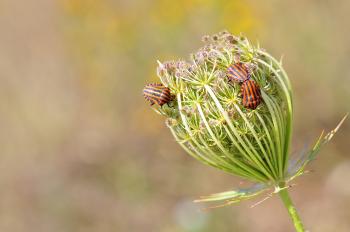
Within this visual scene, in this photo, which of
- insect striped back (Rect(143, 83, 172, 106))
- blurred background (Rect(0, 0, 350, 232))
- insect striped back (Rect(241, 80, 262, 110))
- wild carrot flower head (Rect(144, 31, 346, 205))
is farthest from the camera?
blurred background (Rect(0, 0, 350, 232))

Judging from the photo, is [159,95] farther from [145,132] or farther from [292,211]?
[145,132]

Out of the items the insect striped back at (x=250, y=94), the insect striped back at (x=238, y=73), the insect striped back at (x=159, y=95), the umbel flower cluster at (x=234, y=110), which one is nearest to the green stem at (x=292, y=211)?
the umbel flower cluster at (x=234, y=110)

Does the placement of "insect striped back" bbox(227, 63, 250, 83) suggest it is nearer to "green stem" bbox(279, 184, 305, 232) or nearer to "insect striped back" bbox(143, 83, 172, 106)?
"insect striped back" bbox(143, 83, 172, 106)

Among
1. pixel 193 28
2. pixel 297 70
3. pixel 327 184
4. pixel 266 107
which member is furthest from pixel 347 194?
pixel 266 107

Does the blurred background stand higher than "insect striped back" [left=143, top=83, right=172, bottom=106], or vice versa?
the blurred background

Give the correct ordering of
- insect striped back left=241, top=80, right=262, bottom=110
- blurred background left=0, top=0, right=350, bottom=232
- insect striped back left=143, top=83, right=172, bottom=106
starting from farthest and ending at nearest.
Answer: blurred background left=0, top=0, right=350, bottom=232
insect striped back left=143, top=83, right=172, bottom=106
insect striped back left=241, top=80, right=262, bottom=110

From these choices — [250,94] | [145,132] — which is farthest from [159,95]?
[145,132]

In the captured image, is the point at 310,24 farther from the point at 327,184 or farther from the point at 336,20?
the point at 327,184

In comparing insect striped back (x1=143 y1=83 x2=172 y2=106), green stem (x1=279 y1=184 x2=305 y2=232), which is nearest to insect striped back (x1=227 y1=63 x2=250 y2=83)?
insect striped back (x1=143 y1=83 x2=172 y2=106)
